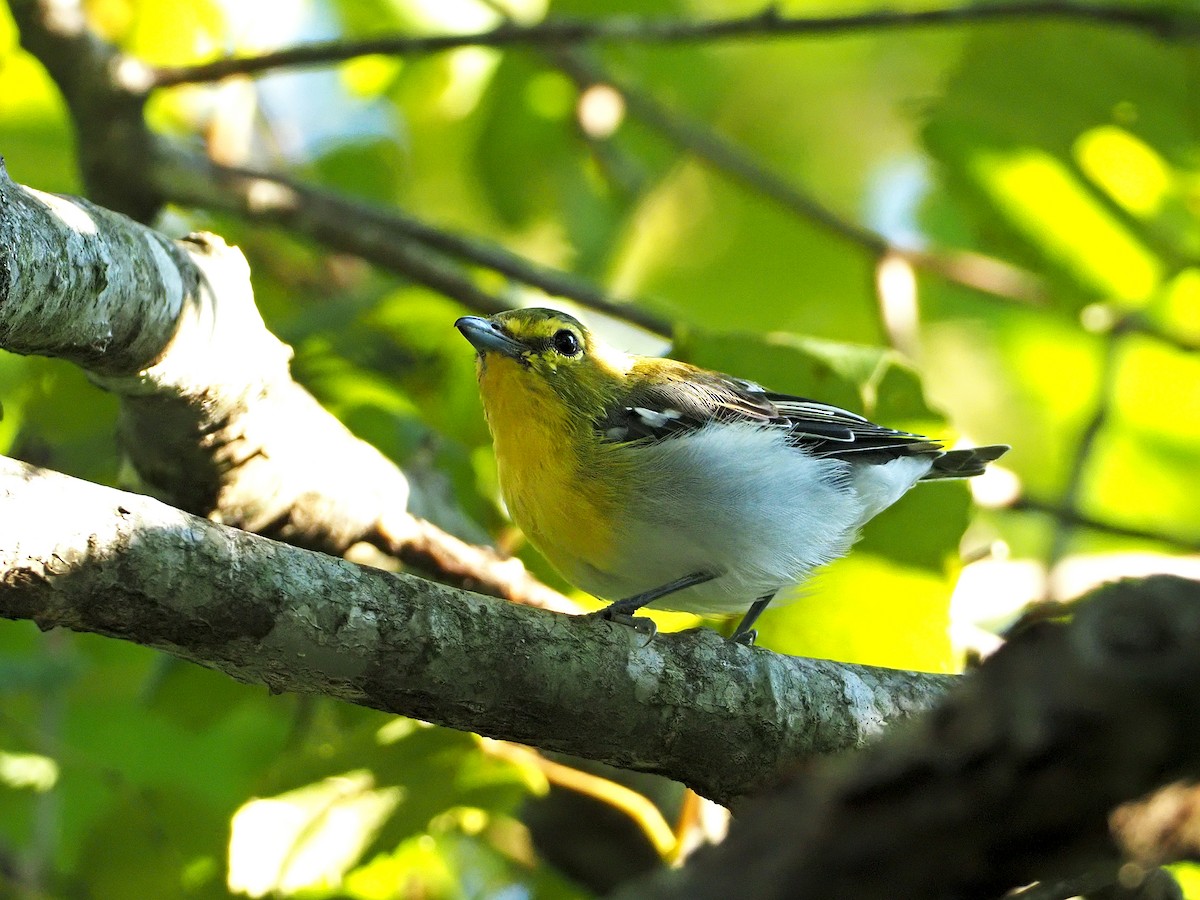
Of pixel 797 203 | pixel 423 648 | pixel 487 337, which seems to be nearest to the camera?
pixel 423 648

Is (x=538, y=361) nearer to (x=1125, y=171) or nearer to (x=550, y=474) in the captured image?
(x=550, y=474)

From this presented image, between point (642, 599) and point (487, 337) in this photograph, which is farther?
point (487, 337)

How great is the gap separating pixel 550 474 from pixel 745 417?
94 cm

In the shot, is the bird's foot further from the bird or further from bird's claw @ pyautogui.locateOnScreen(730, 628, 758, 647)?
bird's claw @ pyautogui.locateOnScreen(730, 628, 758, 647)

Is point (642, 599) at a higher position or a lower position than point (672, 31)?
lower

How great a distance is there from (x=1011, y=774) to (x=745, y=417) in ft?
11.6

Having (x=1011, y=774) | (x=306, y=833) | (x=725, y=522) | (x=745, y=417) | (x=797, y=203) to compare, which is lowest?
(x=306, y=833)

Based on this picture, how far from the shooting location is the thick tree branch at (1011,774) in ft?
4.51

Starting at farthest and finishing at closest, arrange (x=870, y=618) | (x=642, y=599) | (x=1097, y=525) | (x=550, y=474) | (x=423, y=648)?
(x=1097, y=525) < (x=550, y=474) < (x=870, y=618) < (x=642, y=599) < (x=423, y=648)

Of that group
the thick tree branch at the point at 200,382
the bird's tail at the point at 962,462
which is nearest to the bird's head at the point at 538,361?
the thick tree branch at the point at 200,382

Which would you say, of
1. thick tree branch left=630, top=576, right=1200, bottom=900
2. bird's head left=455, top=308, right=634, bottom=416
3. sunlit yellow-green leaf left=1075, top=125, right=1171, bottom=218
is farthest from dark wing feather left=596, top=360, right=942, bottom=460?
thick tree branch left=630, top=576, right=1200, bottom=900

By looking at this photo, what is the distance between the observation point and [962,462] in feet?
16.1

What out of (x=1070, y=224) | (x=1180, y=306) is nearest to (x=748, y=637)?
(x=1070, y=224)

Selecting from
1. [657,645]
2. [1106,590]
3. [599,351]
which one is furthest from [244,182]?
[1106,590]
